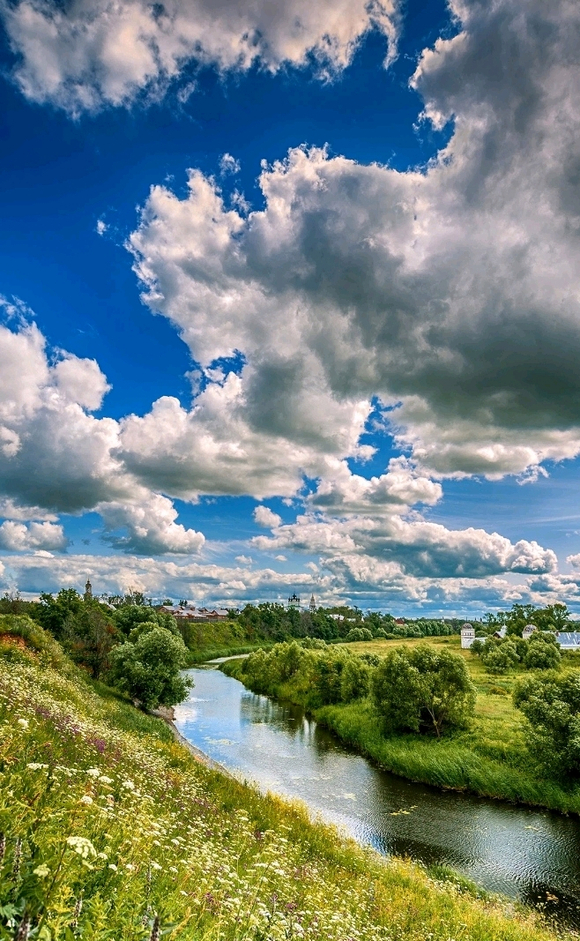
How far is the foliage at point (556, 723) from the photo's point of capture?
32.7 m

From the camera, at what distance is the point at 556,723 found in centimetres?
3372

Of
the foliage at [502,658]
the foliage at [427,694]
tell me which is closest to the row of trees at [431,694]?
the foliage at [427,694]

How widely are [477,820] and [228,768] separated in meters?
16.5

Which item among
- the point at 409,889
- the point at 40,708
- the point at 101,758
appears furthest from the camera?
the point at 409,889

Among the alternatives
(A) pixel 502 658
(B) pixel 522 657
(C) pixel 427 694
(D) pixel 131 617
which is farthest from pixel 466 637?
(C) pixel 427 694

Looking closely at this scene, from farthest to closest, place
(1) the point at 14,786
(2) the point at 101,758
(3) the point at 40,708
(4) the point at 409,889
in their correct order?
(4) the point at 409,889 < (3) the point at 40,708 < (2) the point at 101,758 < (1) the point at 14,786

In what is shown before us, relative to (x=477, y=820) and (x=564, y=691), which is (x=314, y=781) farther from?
(x=564, y=691)

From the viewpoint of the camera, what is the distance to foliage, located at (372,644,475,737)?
43.2 m

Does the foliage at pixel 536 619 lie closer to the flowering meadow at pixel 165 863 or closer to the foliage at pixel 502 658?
the foliage at pixel 502 658

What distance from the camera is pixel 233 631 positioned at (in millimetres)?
154875

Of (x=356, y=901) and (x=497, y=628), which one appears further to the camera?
(x=497, y=628)

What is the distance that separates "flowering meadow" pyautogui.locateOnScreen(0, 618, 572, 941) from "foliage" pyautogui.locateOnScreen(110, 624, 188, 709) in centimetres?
1537

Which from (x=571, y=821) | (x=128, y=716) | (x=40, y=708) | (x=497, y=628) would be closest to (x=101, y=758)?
(x=40, y=708)

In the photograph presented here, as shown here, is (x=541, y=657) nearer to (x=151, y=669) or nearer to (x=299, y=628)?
(x=151, y=669)
